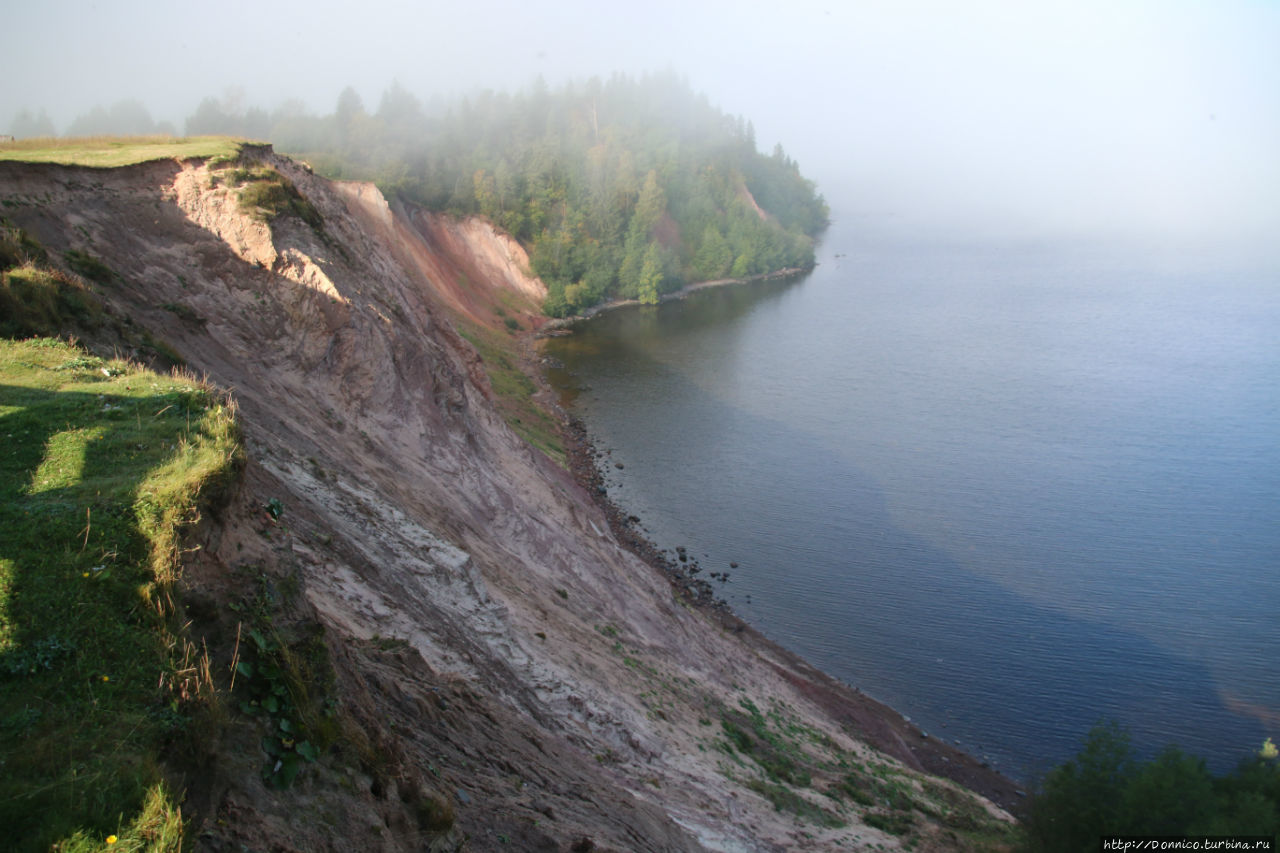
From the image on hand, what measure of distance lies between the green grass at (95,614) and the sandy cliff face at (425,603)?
481mm

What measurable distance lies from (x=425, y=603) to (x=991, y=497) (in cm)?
3130

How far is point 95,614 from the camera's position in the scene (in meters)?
5.82

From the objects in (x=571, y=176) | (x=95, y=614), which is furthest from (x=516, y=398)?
(x=571, y=176)

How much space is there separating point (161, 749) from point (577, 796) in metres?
6.09

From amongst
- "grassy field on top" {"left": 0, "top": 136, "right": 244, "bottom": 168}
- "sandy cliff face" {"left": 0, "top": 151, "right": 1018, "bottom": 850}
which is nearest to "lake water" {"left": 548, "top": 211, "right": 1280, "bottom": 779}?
"sandy cliff face" {"left": 0, "top": 151, "right": 1018, "bottom": 850}

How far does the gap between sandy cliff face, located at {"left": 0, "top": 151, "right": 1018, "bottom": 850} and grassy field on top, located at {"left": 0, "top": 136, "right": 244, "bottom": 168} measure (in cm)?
43

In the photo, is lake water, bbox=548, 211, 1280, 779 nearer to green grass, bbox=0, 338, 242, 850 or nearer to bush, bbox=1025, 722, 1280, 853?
bush, bbox=1025, 722, 1280, 853

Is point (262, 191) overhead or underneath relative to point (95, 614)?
overhead

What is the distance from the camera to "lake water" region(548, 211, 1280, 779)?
26.0m

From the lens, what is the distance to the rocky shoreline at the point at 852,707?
22.0 m

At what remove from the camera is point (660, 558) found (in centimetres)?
3284

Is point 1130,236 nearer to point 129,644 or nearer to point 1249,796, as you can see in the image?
point 1249,796

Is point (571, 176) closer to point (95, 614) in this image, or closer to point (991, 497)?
point (991, 497)

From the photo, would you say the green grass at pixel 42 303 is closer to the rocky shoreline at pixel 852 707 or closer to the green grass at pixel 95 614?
the green grass at pixel 95 614
